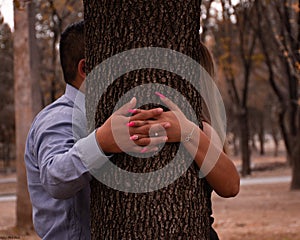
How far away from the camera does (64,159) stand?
2.35 metres

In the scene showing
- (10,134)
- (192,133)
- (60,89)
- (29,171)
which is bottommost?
(10,134)

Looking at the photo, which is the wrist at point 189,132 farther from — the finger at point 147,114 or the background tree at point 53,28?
the background tree at point 53,28

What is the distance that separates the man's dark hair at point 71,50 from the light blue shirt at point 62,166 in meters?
0.08

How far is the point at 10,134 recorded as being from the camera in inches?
1591

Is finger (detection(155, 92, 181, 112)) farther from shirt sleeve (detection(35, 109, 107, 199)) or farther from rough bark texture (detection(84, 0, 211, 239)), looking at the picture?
shirt sleeve (detection(35, 109, 107, 199))

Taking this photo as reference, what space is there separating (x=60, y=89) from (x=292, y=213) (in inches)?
523

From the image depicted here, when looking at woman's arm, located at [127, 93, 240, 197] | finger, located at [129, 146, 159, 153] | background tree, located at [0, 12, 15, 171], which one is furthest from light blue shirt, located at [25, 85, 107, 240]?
background tree, located at [0, 12, 15, 171]

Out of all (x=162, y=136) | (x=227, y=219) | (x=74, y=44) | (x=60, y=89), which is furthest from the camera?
(x=60, y=89)

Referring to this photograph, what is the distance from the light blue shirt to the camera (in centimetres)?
236

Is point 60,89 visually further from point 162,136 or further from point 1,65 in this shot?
point 162,136

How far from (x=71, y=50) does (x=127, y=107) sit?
619 millimetres

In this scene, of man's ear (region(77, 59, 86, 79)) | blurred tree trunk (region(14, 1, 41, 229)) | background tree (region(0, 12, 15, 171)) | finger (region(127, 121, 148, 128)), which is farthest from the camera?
background tree (region(0, 12, 15, 171))

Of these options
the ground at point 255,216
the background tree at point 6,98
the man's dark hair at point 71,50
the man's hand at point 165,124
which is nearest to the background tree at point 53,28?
the background tree at point 6,98

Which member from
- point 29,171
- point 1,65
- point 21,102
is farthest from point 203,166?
point 1,65
